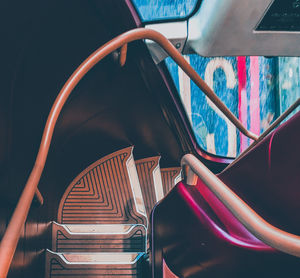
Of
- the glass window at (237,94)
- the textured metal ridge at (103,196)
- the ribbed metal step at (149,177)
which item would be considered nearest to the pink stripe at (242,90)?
the glass window at (237,94)

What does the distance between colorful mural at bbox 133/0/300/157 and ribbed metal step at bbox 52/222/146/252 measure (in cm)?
160

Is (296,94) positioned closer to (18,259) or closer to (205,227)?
(205,227)

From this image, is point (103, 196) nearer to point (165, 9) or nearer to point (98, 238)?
point (98, 238)

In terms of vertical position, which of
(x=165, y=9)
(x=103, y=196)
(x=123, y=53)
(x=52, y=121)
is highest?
(x=165, y=9)

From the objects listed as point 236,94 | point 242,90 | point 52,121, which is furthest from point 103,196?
point 242,90

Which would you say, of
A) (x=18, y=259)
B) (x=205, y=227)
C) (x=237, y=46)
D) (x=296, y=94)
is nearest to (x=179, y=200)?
(x=205, y=227)

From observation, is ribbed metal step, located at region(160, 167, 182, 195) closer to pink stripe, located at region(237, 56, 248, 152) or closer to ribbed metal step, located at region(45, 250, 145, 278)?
ribbed metal step, located at region(45, 250, 145, 278)

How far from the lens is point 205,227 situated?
3.13 ft

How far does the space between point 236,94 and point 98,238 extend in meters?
2.79

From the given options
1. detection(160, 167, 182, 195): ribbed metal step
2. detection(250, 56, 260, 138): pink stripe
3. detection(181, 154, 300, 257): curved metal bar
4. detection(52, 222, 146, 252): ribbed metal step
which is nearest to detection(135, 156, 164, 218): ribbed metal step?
detection(160, 167, 182, 195): ribbed metal step

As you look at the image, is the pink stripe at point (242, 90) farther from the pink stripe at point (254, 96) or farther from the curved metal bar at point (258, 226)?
the curved metal bar at point (258, 226)

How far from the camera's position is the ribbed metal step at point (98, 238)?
6.37ft

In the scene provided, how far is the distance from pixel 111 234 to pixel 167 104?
1.10m

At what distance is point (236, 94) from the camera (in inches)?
148
